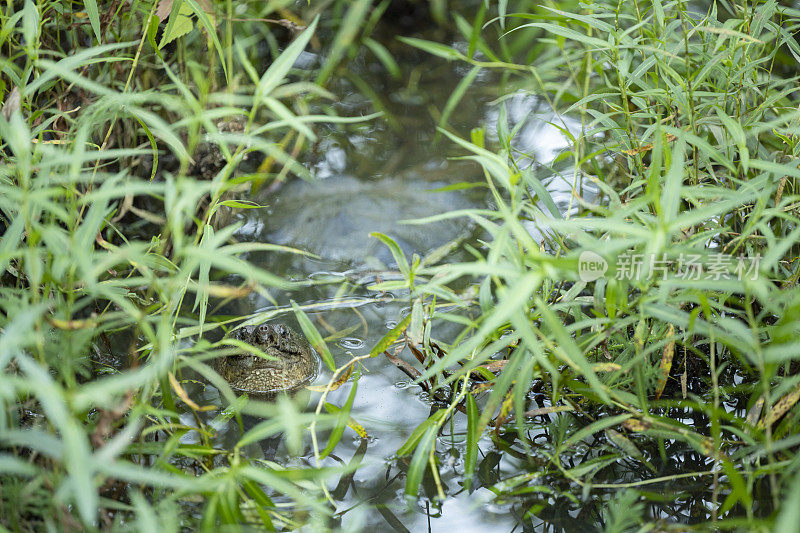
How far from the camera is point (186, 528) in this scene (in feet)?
5.52

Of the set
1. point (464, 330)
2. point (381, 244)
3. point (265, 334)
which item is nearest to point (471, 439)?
point (464, 330)

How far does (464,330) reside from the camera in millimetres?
1868

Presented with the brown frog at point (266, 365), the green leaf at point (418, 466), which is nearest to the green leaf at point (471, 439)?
the green leaf at point (418, 466)

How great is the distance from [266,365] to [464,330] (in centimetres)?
93

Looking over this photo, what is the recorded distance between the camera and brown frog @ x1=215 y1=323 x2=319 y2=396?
2.49 meters

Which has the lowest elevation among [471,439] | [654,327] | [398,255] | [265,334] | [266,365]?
[266,365]

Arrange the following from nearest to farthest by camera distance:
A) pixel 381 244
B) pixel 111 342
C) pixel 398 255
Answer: pixel 398 255, pixel 111 342, pixel 381 244

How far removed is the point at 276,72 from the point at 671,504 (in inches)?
54.6

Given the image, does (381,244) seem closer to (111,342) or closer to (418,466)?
(111,342)

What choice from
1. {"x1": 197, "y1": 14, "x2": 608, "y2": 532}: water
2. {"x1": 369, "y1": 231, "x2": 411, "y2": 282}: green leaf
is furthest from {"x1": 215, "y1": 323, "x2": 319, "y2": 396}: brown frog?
{"x1": 369, "y1": 231, "x2": 411, "y2": 282}: green leaf

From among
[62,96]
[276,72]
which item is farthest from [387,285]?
[62,96]

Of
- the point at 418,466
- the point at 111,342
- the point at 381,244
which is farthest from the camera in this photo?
the point at 381,244

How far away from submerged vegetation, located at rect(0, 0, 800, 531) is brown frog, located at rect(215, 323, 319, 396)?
12cm

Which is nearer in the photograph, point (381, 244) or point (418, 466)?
point (418, 466)
